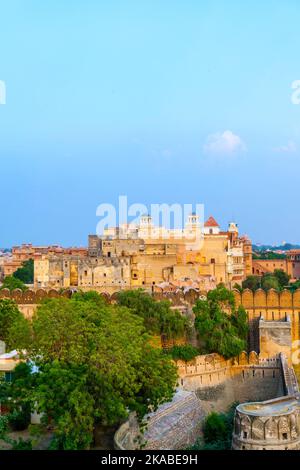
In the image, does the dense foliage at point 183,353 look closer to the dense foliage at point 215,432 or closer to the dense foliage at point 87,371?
the dense foliage at point 215,432

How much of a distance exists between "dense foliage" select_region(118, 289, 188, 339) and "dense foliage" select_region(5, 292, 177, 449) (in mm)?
7400

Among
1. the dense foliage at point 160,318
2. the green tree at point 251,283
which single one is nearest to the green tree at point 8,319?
the dense foliage at point 160,318

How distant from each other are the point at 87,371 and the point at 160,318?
10451 mm

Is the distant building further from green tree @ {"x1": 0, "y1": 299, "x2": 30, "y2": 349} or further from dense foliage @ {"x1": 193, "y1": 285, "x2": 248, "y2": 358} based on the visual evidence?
green tree @ {"x1": 0, "y1": 299, "x2": 30, "y2": 349}

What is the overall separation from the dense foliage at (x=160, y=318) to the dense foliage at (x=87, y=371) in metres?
7.40

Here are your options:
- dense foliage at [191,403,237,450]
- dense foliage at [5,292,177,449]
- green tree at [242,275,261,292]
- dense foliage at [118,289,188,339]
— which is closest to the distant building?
green tree at [242,275,261,292]

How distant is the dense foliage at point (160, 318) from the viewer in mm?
24942

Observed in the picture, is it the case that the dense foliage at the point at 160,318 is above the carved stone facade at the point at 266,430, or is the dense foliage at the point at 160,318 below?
above

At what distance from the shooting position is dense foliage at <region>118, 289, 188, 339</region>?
24.9 meters

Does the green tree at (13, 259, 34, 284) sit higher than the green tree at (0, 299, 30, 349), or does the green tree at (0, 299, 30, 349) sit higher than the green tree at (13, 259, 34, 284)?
the green tree at (13, 259, 34, 284)

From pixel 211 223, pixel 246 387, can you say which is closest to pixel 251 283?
pixel 211 223
